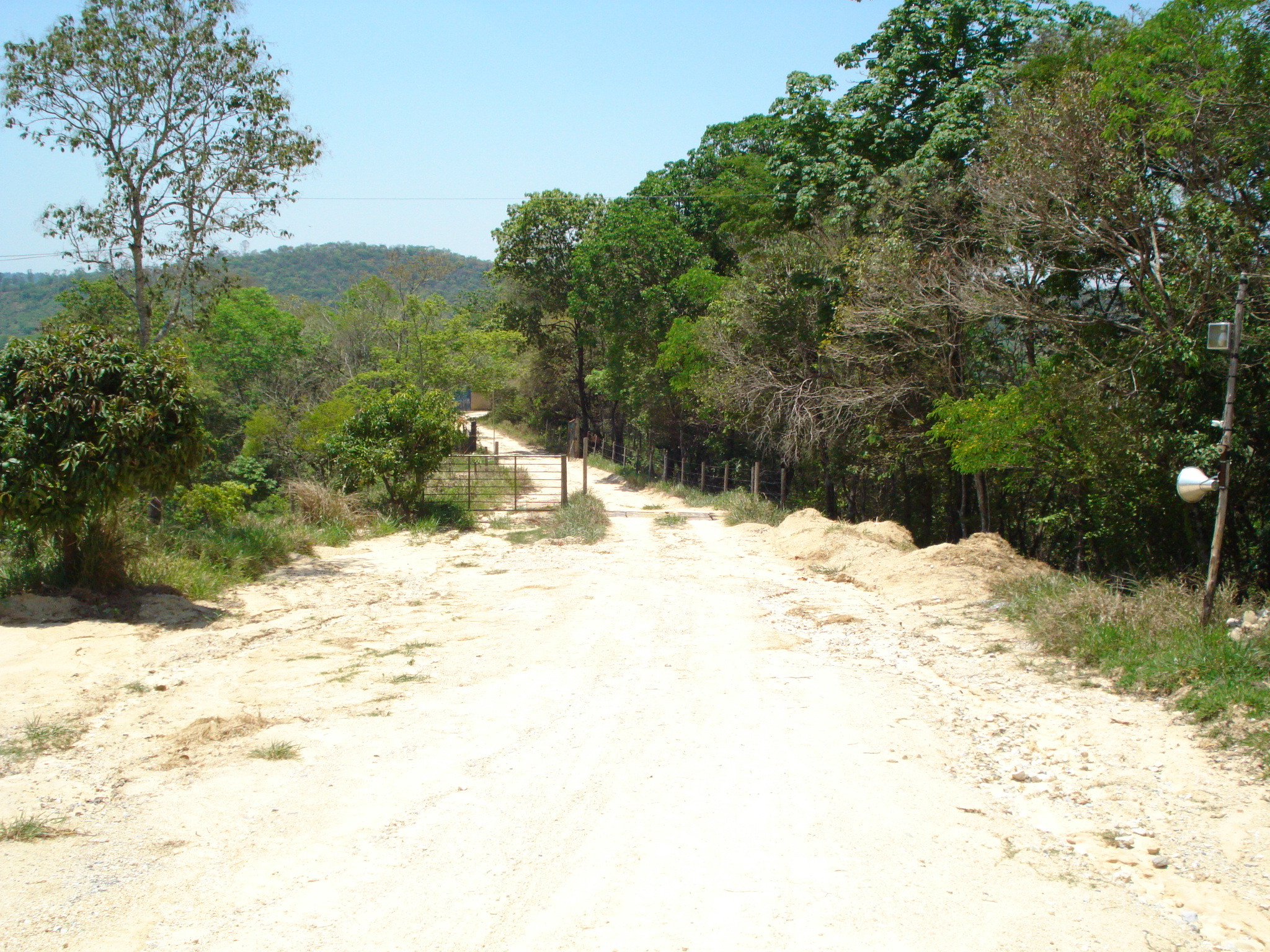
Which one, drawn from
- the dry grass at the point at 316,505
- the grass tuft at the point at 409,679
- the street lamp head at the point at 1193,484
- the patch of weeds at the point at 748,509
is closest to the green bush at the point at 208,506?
the dry grass at the point at 316,505

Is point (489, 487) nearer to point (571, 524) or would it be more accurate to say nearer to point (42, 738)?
point (571, 524)

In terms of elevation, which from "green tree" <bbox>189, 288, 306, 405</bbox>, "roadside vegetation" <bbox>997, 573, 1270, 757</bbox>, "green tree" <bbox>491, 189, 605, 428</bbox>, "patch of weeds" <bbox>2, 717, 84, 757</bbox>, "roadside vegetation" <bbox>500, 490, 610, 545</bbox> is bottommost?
"roadside vegetation" <bbox>500, 490, 610, 545</bbox>

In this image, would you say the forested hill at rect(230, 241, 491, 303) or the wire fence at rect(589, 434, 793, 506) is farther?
the forested hill at rect(230, 241, 491, 303)

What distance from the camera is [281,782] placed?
629cm

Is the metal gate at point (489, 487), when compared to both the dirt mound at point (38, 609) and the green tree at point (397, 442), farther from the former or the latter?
the dirt mound at point (38, 609)

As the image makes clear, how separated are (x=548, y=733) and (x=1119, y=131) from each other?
11.3m

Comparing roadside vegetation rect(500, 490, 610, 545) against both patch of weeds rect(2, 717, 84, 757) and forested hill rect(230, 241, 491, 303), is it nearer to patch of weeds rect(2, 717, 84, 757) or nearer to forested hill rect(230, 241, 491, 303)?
patch of weeds rect(2, 717, 84, 757)

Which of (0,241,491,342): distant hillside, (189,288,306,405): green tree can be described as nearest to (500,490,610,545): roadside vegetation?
(189,288,306,405): green tree

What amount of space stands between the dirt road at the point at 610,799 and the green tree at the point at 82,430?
1.42 metres

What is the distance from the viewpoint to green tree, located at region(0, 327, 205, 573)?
10.4m

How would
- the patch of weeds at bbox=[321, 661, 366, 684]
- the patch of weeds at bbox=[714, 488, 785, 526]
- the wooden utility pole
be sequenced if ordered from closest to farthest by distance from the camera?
1. the wooden utility pole
2. the patch of weeds at bbox=[321, 661, 366, 684]
3. the patch of weeds at bbox=[714, 488, 785, 526]

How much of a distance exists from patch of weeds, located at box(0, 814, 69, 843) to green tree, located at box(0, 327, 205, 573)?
19.2ft

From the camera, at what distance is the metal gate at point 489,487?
2216cm

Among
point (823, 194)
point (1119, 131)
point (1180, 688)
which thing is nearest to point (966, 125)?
point (823, 194)
